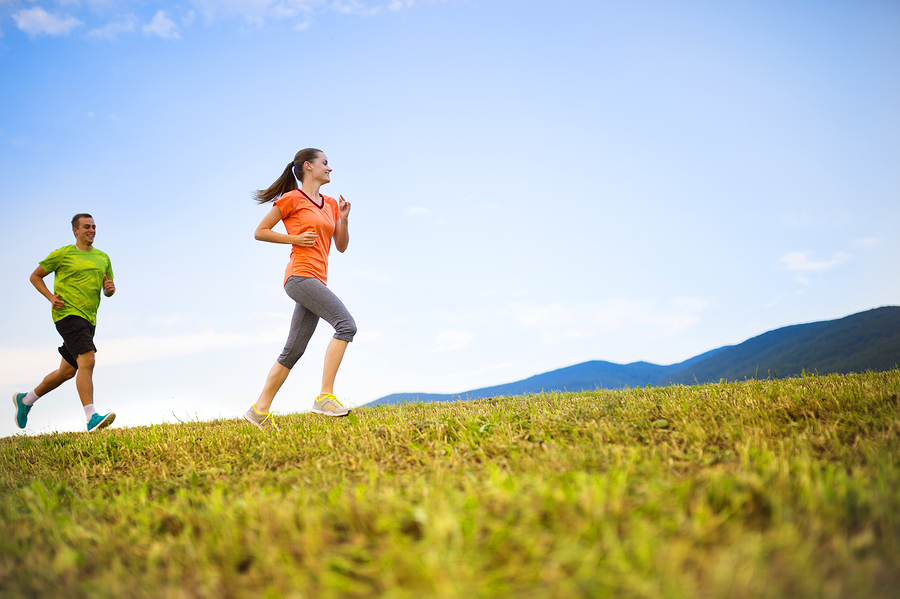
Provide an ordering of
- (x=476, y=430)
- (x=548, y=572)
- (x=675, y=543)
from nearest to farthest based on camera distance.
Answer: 1. (x=548, y=572)
2. (x=675, y=543)
3. (x=476, y=430)

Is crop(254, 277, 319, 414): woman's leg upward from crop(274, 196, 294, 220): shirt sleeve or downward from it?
downward

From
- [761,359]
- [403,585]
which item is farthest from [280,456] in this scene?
[761,359]

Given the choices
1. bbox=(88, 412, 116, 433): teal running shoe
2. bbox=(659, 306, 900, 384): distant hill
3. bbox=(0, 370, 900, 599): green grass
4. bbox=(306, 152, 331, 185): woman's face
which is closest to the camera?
bbox=(0, 370, 900, 599): green grass

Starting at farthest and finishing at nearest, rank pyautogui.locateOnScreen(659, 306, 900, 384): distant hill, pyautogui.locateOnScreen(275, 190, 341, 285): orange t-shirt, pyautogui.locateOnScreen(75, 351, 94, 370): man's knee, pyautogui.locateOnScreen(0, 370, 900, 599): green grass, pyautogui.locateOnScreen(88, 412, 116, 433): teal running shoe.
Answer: pyautogui.locateOnScreen(659, 306, 900, 384): distant hill < pyautogui.locateOnScreen(75, 351, 94, 370): man's knee < pyautogui.locateOnScreen(88, 412, 116, 433): teal running shoe < pyautogui.locateOnScreen(275, 190, 341, 285): orange t-shirt < pyautogui.locateOnScreen(0, 370, 900, 599): green grass

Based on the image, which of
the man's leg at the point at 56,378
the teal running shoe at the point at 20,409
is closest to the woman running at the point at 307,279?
the man's leg at the point at 56,378

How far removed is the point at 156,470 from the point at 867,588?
4.06 metres

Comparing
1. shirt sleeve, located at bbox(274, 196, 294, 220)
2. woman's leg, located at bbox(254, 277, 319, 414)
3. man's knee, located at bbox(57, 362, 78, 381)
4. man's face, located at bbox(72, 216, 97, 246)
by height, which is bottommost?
woman's leg, located at bbox(254, 277, 319, 414)

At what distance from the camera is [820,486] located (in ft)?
5.73

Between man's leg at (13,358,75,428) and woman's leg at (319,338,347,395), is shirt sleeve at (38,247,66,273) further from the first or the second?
woman's leg at (319,338,347,395)

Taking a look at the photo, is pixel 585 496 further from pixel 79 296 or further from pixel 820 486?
pixel 79 296

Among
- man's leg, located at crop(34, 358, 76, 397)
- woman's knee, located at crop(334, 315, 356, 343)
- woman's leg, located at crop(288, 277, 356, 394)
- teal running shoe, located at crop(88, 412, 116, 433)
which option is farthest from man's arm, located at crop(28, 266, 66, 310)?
woman's knee, located at crop(334, 315, 356, 343)

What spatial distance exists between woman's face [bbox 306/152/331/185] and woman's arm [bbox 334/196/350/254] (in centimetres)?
29

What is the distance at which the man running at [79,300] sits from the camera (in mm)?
6523

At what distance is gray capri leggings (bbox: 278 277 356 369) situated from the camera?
4.98m
